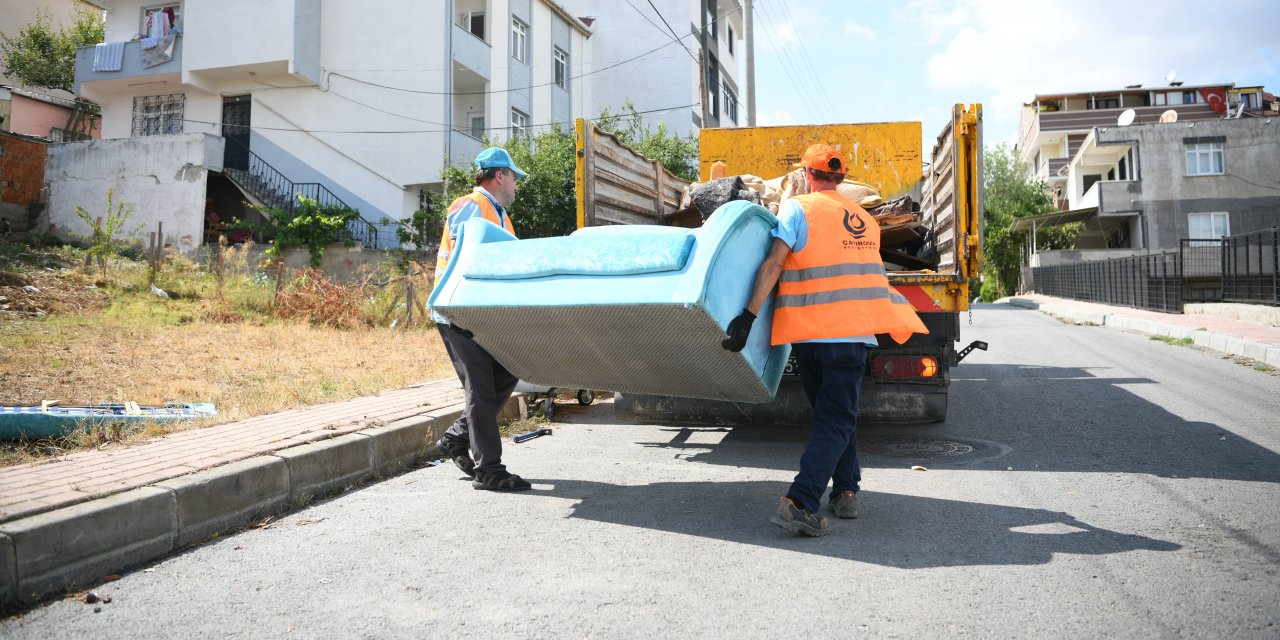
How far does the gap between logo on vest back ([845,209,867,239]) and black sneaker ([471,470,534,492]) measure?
218 cm

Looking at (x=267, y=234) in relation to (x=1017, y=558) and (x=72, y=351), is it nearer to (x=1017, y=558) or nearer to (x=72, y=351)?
(x=72, y=351)

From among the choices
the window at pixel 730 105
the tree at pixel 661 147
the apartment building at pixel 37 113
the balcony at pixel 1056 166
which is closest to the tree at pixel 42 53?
the apartment building at pixel 37 113

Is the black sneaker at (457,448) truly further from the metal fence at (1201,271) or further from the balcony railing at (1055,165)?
the balcony railing at (1055,165)

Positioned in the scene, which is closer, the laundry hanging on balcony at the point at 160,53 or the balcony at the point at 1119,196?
the laundry hanging on balcony at the point at 160,53

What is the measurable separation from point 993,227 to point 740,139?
38285 millimetres

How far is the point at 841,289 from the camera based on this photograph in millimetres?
3605

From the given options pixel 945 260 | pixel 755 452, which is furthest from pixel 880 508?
pixel 945 260

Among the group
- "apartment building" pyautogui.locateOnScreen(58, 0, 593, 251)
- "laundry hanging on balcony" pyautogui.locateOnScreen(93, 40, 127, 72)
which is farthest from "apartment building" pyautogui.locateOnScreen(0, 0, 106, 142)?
"apartment building" pyautogui.locateOnScreen(58, 0, 593, 251)

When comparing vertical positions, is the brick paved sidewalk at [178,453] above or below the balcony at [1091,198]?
below

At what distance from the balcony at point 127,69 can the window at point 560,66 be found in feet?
35.1

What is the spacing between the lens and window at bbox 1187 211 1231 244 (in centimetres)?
3139

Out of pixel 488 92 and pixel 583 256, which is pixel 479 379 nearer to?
pixel 583 256

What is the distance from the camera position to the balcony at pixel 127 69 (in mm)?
22875

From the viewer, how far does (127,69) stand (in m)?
23.5
